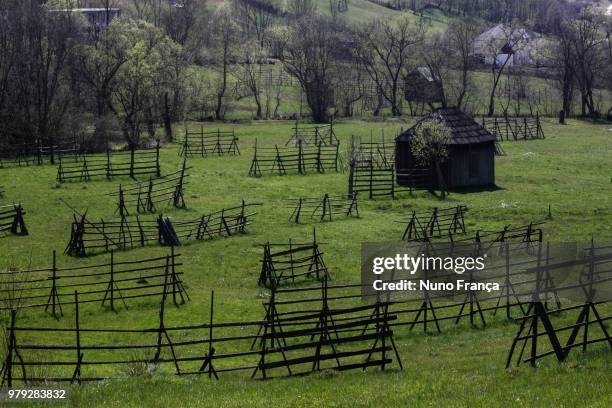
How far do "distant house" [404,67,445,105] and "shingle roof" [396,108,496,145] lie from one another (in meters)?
39.2

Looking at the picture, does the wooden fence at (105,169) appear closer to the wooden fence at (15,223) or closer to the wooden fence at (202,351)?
the wooden fence at (15,223)

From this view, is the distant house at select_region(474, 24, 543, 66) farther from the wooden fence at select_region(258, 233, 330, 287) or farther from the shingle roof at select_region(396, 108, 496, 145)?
the wooden fence at select_region(258, 233, 330, 287)

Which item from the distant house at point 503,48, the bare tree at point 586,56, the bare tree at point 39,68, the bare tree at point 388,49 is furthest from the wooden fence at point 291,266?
the distant house at point 503,48

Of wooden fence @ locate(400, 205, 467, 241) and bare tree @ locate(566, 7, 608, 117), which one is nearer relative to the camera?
wooden fence @ locate(400, 205, 467, 241)

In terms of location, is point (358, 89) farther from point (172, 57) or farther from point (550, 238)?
point (550, 238)

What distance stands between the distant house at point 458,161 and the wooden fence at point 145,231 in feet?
37.7

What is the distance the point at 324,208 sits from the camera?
37.8 metres

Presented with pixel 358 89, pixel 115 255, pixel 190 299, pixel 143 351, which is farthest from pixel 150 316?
pixel 358 89

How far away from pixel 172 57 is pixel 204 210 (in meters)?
32.7

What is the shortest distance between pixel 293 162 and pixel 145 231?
19.1m

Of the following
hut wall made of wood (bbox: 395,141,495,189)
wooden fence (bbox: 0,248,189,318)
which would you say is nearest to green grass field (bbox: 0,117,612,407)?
wooden fence (bbox: 0,248,189,318)

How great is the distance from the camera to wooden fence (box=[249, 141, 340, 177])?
49500 millimetres

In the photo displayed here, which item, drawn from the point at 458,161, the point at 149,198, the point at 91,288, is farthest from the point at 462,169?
the point at 91,288

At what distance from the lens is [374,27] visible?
315ft
